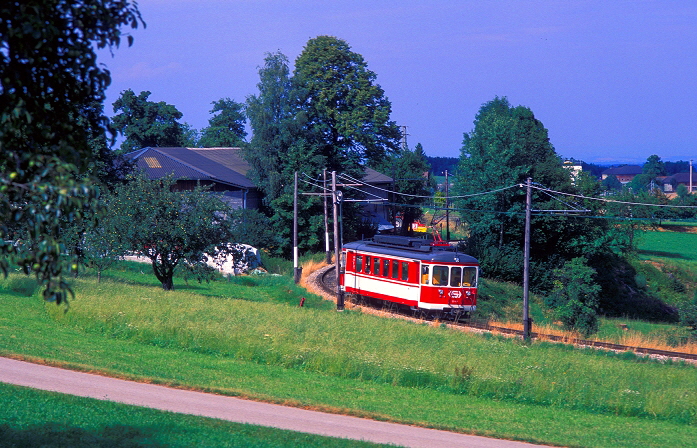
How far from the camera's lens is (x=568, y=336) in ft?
98.4

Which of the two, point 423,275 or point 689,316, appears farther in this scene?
point 689,316

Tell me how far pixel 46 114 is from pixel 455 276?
2504 cm

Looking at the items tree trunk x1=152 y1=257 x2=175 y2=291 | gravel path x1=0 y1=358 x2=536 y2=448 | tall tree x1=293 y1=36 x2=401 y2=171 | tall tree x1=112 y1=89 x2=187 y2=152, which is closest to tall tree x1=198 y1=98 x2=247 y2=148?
tall tree x1=112 y1=89 x2=187 y2=152

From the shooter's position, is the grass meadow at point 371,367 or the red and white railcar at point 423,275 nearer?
the grass meadow at point 371,367

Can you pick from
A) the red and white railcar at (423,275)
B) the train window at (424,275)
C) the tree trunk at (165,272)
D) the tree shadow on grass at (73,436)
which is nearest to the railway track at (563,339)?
the red and white railcar at (423,275)

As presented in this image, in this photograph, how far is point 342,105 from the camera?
64.1 m

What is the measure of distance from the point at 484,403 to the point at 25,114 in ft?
41.4

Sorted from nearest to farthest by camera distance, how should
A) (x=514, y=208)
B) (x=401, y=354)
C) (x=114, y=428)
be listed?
(x=114, y=428) < (x=401, y=354) < (x=514, y=208)

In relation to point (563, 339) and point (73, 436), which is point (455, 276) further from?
point (73, 436)

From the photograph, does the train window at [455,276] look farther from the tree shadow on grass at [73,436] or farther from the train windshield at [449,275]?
the tree shadow on grass at [73,436]

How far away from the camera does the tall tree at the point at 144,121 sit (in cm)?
7806

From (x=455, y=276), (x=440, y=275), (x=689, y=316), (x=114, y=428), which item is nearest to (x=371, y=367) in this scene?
(x=114, y=428)

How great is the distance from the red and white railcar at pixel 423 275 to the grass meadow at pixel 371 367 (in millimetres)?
4756

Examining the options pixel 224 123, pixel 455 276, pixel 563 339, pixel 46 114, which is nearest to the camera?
pixel 46 114
